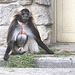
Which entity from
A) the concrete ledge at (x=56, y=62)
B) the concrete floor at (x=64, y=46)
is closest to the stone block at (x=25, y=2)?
the concrete floor at (x=64, y=46)

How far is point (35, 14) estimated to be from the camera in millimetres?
6176

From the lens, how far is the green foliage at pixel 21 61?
16.1ft

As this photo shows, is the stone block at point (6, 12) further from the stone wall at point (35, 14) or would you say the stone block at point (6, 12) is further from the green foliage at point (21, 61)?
the green foliage at point (21, 61)

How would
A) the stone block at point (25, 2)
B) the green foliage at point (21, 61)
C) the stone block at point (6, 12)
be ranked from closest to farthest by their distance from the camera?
the green foliage at point (21, 61)
the stone block at point (25, 2)
the stone block at point (6, 12)

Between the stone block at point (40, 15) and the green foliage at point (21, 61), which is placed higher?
the stone block at point (40, 15)

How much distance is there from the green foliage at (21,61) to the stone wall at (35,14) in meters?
1.33

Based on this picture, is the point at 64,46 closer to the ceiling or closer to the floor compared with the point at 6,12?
closer to the floor

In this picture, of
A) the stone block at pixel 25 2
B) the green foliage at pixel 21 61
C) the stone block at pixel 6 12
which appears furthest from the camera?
the stone block at pixel 6 12

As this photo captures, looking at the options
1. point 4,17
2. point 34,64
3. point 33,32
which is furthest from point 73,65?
point 4,17

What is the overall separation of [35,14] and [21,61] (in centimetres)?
163

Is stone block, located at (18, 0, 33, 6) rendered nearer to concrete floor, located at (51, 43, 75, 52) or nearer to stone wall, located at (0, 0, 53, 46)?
stone wall, located at (0, 0, 53, 46)

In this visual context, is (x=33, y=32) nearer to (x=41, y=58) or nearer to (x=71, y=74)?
(x=41, y=58)

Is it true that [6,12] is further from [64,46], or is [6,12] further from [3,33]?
[64,46]

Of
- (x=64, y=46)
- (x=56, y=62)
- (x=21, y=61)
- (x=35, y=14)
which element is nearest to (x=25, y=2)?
(x=35, y=14)
